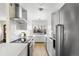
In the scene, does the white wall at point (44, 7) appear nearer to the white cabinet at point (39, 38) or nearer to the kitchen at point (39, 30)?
the kitchen at point (39, 30)

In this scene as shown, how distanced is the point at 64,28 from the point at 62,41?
244mm

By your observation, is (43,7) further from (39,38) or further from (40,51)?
(39,38)

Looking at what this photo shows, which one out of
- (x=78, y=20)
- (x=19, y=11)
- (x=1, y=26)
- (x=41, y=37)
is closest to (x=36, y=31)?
(x=41, y=37)

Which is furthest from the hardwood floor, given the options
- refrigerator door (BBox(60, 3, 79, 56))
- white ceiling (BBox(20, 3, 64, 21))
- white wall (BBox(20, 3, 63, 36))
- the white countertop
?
refrigerator door (BBox(60, 3, 79, 56))

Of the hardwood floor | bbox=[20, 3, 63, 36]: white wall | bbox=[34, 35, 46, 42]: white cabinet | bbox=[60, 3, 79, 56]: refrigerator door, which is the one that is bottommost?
the hardwood floor

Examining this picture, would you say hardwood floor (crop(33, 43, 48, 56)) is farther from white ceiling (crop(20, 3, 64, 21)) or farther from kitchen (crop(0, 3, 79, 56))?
white ceiling (crop(20, 3, 64, 21))

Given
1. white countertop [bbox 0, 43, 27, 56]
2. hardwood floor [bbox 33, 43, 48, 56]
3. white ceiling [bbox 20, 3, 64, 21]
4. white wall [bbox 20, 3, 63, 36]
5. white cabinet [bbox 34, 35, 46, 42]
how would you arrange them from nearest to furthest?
white countertop [bbox 0, 43, 27, 56] → white ceiling [bbox 20, 3, 64, 21] → white wall [bbox 20, 3, 63, 36] → hardwood floor [bbox 33, 43, 48, 56] → white cabinet [bbox 34, 35, 46, 42]

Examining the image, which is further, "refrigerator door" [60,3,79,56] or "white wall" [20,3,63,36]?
"white wall" [20,3,63,36]

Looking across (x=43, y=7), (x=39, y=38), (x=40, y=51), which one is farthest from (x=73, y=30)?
(x=39, y=38)

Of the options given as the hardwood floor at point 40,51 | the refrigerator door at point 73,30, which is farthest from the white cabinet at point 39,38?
the refrigerator door at point 73,30

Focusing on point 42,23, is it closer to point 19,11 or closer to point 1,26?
point 1,26

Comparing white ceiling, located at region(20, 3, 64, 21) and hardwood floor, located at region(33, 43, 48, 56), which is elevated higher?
white ceiling, located at region(20, 3, 64, 21)

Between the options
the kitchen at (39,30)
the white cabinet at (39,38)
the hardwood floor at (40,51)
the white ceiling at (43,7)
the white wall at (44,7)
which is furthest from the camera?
the white cabinet at (39,38)

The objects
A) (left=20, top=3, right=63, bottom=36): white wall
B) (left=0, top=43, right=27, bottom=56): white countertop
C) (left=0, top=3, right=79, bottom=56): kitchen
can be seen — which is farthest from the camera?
(left=20, top=3, right=63, bottom=36): white wall
